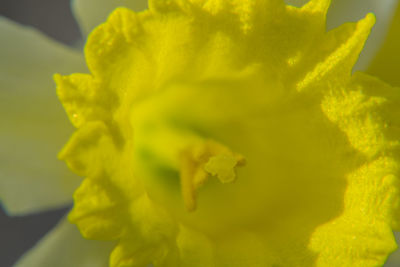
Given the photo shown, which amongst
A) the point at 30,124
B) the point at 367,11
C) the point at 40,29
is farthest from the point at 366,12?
the point at 40,29

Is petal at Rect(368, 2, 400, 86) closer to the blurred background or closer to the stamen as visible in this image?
the stamen

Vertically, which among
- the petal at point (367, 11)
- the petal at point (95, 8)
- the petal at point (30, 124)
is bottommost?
the petal at point (30, 124)

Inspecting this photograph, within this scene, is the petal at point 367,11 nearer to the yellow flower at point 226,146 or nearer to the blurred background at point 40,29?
the yellow flower at point 226,146

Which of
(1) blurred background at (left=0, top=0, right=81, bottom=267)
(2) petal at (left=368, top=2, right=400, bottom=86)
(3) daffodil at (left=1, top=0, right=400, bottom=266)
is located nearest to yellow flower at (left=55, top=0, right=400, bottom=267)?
(3) daffodil at (left=1, top=0, right=400, bottom=266)

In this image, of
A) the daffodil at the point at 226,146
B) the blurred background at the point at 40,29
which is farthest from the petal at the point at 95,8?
the blurred background at the point at 40,29

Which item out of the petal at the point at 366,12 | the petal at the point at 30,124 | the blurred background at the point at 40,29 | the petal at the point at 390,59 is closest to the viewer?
the petal at the point at 30,124

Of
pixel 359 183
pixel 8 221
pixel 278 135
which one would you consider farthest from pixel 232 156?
pixel 8 221
